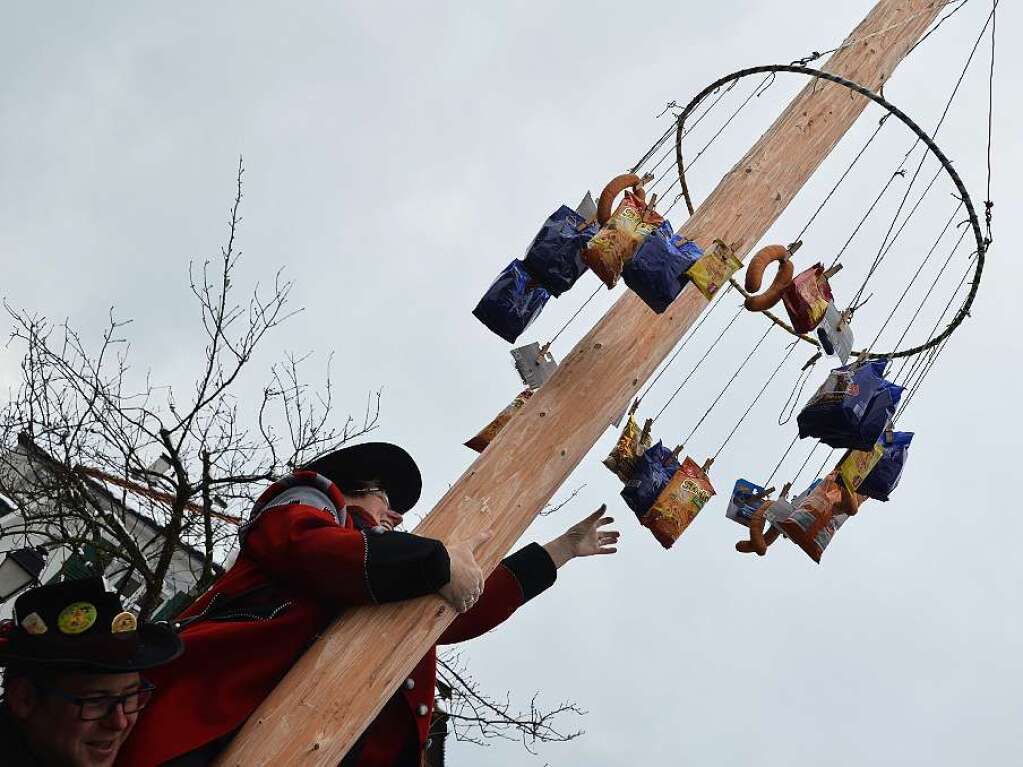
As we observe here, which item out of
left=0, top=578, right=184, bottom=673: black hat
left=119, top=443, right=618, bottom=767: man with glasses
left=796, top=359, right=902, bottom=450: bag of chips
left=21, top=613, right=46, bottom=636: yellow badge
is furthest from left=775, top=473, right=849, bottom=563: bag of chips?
left=21, top=613, right=46, bottom=636: yellow badge

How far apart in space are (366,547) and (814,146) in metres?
2.09

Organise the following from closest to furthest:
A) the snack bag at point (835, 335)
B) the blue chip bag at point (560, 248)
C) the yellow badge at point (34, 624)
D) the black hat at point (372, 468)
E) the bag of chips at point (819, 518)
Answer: the yellow badge at point (34, 624)
the black hat at point (372, 468)
the blue chip bag at point (560, 248)
the snack bag at point (835, 335)
the bag of chips at point (819, 518)

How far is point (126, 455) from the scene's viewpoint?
305 inches

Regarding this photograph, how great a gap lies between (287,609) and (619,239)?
1430 millimetres

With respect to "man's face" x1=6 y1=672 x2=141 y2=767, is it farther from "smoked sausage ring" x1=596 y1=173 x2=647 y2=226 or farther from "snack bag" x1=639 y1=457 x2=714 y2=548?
"snack bag" x1=639 y1=457 x2=714 y2=548

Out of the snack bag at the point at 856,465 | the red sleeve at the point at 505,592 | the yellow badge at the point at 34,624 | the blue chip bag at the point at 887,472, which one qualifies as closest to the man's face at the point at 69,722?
the yellow badge at the point at 34,624

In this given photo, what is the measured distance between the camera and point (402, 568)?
2.60 metres

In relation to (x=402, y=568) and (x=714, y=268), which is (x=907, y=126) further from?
(x=402, y=568)

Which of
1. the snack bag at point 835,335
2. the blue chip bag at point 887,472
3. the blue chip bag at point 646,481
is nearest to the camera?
the snack bag at point 835,335

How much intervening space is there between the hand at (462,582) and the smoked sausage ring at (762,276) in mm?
1378

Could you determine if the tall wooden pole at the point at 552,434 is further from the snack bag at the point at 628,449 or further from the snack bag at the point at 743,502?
the snack bag at the point at 743,502

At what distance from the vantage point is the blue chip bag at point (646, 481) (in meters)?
4.18

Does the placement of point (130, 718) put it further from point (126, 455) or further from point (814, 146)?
point (126, 455)

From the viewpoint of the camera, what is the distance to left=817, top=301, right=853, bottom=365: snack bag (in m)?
3.86
